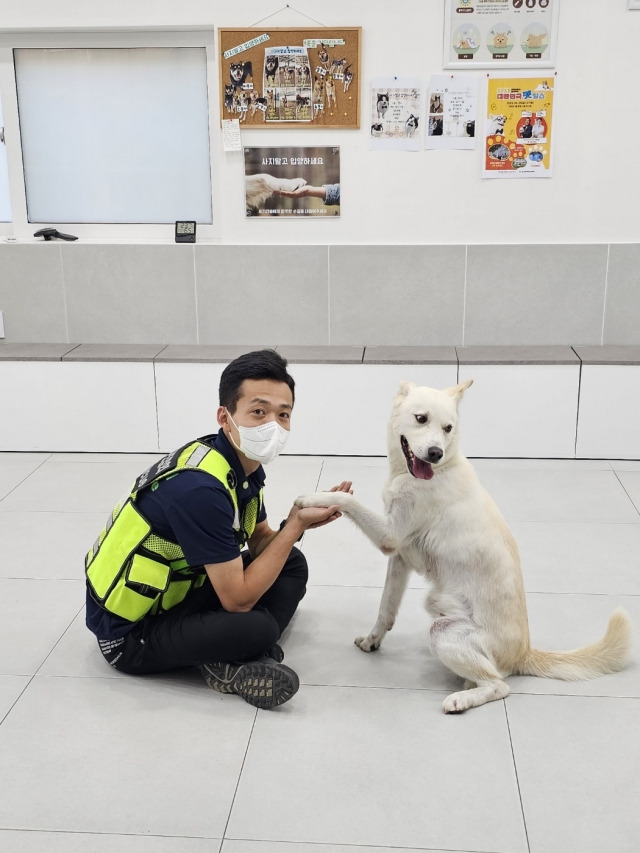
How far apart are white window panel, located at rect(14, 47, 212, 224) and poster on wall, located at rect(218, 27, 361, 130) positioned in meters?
0.25

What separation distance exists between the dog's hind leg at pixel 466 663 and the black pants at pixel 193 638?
0.47m

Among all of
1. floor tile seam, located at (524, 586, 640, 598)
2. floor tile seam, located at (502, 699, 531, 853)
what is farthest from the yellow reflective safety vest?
floor tile seam, located at (524, 586, 640, 598)

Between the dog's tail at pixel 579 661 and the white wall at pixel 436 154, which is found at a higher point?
the white wall at pixel 436 154

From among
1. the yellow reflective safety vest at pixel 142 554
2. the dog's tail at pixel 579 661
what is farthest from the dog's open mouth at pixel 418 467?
the dog's tail at pixel 579 661

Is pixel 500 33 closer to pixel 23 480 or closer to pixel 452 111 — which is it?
A: pixel 452 111

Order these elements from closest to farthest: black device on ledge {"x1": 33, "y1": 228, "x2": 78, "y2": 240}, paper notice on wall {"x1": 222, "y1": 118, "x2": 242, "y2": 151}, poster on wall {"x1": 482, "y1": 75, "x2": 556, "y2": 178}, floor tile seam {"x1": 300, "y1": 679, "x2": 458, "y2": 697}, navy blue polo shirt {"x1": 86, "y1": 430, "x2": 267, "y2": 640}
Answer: navy blue polo shirt {"x1": 86, "y1": 430, "x2": 267, "y2": 640} < floor tile seam {"x1": 300, "y1": 679, "x2": 458, "y2": 697} < poster on wall {"x1": 482, "y1": 75, "x2": 556, "y2": 178} < paper notice on wall {"x1": 222, "y1": 118, "x2": 242, "y2": 151} < black device on ledge {"x1": 33, "y1": 228, "x2": 78, "y2": 240}

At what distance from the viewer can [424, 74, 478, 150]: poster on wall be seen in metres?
4.20

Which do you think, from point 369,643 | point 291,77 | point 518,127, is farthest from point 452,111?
point 369,643

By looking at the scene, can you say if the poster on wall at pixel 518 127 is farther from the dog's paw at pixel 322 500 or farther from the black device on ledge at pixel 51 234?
the dog's paw at pixel 322 500

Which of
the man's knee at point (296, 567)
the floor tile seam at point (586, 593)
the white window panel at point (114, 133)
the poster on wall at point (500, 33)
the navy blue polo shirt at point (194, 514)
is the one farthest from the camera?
the white window panel at point (114, 133)

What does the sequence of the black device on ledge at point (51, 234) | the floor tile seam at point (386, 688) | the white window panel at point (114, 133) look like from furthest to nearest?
1. the black device on ledge at point (51, 234)
2. the white window panel at point (114, 133)
3. the floor tile seam at point (386, 688)

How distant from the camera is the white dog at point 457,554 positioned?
2289 millimetres

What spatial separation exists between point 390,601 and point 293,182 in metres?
2.60

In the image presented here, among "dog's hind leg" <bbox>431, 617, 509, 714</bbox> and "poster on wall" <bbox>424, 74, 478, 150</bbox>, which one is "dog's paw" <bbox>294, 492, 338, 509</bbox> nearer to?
"dog's hind leg" <bbox>431, 617, 509, 714</bbox>
